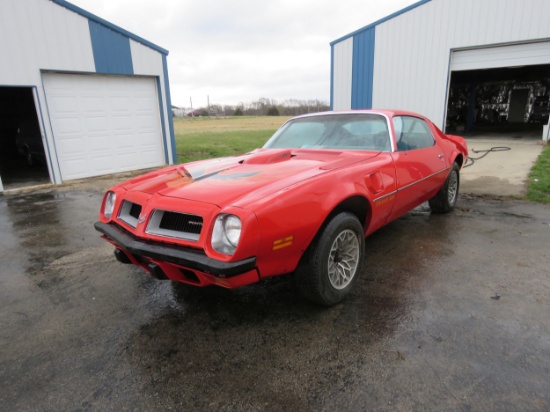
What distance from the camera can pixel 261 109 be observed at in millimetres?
74438

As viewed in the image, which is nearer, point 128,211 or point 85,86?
point 128,211

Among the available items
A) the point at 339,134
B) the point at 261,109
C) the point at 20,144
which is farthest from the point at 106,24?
the point at 261,109

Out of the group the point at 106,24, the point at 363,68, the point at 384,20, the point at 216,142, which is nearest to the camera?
the point at 106,24

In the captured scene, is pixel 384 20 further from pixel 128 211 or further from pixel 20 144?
pixel 20 144

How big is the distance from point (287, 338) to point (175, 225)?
107 cm

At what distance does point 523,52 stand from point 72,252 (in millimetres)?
13168

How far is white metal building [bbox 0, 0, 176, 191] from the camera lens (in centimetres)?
762

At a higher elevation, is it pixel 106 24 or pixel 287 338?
pixel 106 24

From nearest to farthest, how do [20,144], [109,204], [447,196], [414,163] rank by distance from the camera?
[109,204], [414,163], [447,196], [20,144]

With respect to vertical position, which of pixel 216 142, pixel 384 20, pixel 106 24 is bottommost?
pixel 216 142

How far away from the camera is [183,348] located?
2.31 m

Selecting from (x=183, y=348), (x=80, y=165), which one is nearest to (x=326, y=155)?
(x=183, y=348)

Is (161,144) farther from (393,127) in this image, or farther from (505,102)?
(505,102)

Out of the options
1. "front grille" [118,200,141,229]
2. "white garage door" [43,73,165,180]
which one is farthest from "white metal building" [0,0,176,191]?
"front grille" [118,200,141,229]
